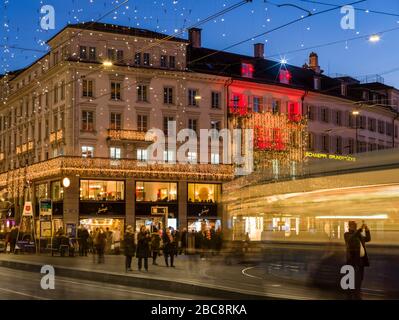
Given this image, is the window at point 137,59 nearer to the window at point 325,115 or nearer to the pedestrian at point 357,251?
the window at point 325,115

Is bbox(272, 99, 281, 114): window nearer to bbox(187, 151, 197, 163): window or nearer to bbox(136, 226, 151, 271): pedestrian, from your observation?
bbox(187, 151, 197, 163): window

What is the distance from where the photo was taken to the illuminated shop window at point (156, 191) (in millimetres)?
57719

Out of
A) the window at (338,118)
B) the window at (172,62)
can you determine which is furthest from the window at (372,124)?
the window at (172,62)

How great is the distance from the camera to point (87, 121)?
56062 millimetres

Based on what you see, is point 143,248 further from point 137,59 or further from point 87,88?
point 137,59

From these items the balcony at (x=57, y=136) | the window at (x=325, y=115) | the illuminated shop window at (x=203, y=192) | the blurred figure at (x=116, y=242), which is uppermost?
the window at (x=325, y=115)

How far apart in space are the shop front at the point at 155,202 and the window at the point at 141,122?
4.22 meters

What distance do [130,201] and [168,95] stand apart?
30.1ft

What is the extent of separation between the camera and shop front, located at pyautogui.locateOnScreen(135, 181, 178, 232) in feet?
188

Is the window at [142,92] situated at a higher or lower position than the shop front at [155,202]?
higher

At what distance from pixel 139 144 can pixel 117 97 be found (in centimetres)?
401

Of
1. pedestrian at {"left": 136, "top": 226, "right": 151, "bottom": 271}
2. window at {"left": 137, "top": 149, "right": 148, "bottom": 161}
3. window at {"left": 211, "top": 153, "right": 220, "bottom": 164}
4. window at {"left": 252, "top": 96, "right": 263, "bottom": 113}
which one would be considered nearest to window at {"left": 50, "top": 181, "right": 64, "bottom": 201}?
window at {"left": 137, "top": 149, "right": 148, "bottom": 161}

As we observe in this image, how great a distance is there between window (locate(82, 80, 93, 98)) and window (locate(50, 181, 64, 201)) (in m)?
6.96

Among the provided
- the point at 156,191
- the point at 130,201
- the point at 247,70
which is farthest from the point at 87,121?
the point at 247,70
